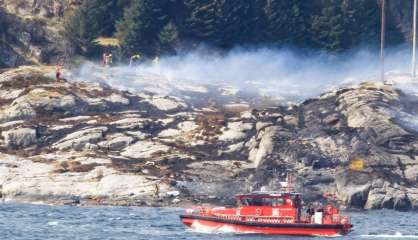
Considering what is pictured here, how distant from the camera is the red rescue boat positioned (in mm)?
98125

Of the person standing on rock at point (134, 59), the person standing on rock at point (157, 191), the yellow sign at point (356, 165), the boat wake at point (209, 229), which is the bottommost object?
the boat wake at point (209, 229)

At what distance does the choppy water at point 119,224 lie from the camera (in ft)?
315

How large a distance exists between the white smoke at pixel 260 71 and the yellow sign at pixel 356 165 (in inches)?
Result: 1248

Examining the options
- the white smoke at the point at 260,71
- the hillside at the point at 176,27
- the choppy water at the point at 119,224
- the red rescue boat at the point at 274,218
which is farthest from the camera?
the hillside at the point at 176,27

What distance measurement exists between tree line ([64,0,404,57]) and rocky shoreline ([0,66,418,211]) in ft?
72.9

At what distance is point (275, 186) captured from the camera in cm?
12231

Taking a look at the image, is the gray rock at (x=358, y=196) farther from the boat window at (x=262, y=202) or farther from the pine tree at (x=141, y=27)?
the pine tree at (x=141, y=27)

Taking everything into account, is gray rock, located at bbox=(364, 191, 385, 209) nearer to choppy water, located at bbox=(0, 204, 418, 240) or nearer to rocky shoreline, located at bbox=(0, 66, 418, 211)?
rocky shoreline, located at bbox=(0, 66, 418, 211)

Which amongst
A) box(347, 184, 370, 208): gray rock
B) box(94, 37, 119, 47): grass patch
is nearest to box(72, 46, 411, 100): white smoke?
box(94, 37, 119, 47): grass patch

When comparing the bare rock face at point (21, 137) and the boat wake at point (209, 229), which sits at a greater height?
the bare rock face at point (21, 137)

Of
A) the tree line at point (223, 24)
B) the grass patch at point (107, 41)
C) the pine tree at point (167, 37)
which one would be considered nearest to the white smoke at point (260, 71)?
the pine tree at point (167, 37)

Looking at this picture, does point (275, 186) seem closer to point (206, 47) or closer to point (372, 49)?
point (206, 47)

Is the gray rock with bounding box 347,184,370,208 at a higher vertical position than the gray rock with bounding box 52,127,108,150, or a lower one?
lower

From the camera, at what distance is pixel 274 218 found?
98.6 meters
